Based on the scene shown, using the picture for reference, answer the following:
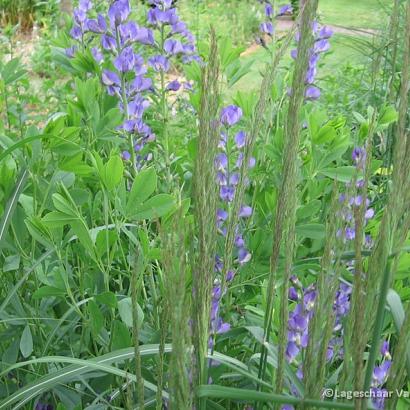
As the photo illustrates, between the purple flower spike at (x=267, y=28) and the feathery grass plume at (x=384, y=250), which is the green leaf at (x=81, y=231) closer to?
the feathery grass plume at (x=384, y=250)

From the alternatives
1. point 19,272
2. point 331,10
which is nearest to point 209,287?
point 19,272

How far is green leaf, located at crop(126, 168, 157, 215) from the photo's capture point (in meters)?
1.18

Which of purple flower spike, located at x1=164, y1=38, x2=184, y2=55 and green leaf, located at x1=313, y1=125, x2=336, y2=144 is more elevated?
purple flower spike, located at x1=164, y1=38, x2=184, y2=55

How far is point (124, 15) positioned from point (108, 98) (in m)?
0.34

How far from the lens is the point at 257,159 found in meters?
1.63

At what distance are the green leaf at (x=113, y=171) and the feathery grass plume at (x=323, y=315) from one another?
0.53m

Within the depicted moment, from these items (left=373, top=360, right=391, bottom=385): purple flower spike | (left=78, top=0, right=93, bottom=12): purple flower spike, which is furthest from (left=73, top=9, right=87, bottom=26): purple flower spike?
(left=373, top=360, right=391, bottom=385): purple flower spike

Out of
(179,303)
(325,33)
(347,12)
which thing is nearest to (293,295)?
(179,303)

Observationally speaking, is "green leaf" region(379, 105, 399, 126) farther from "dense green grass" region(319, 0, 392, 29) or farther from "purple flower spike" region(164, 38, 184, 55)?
"dense green grass" region(319, 0, 392, 29)

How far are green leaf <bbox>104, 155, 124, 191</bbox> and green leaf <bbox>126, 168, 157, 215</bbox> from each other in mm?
31

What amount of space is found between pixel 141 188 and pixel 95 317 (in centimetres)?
23

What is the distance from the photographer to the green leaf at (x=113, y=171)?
116cm

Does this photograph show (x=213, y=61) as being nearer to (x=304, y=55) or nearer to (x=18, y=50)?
(x=304, y=55)

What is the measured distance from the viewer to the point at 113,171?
3.85 ft
